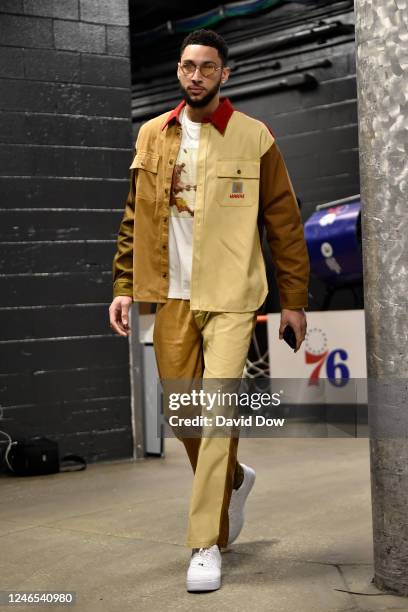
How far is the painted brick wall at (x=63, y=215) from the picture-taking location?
5145mm

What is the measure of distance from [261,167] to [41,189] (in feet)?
8.26

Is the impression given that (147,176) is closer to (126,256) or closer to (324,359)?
(126,256)

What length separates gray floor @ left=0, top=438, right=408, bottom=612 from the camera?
2674 mm

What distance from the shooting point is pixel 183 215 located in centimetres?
294

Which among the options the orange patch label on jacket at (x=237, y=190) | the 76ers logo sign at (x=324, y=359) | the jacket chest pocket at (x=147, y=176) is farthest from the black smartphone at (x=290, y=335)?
the 76ers logo sign at (x=324, y=359)

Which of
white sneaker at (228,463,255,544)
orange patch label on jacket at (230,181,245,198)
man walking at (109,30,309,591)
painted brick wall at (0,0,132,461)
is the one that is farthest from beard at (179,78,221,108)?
painted brick wall at (0,0,132,461)

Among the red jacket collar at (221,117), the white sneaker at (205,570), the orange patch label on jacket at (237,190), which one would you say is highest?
the red jacket collar at (221,117)

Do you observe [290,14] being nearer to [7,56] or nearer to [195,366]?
[7,56]

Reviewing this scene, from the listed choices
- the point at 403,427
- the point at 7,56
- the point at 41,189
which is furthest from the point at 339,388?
the point at 403,427

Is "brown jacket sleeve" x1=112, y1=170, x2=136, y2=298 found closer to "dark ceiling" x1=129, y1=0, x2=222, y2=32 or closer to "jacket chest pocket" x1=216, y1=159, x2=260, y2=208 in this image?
"jacket chest pocket" x1=216, y1=159, x2=260, y2=208

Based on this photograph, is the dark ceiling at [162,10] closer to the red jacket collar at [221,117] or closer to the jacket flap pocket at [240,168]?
the red jacket collar at [221,117]

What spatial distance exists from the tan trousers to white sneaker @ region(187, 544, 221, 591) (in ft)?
0.12

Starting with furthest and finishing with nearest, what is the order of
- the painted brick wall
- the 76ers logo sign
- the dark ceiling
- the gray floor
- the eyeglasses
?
the dark ceiling
the 76ers logo sign
the painted brick wall
the eyeglasses
the gray floor

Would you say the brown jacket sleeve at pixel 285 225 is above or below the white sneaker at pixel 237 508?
above
